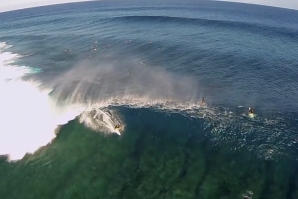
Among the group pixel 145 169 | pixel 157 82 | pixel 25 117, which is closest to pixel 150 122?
pixel 145 169

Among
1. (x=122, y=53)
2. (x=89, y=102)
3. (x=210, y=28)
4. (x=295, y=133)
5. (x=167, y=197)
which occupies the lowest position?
(x=167, y=197)

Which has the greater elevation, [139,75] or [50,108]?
[139,75]

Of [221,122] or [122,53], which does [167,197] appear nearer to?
[221,122]

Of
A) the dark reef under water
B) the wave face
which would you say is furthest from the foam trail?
the dark reef under water

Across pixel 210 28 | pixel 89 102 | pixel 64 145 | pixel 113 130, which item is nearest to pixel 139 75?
pixel 89 102

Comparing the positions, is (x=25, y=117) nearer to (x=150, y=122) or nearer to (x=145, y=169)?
(x=150, y=122)

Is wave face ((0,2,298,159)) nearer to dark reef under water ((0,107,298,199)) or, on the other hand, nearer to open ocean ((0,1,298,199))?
open ocean ((0,1,298,199))

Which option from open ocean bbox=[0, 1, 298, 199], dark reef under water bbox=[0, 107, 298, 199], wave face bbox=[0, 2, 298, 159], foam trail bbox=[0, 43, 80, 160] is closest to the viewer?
dark reef under water bbox=[0, 107, 298, 199]
